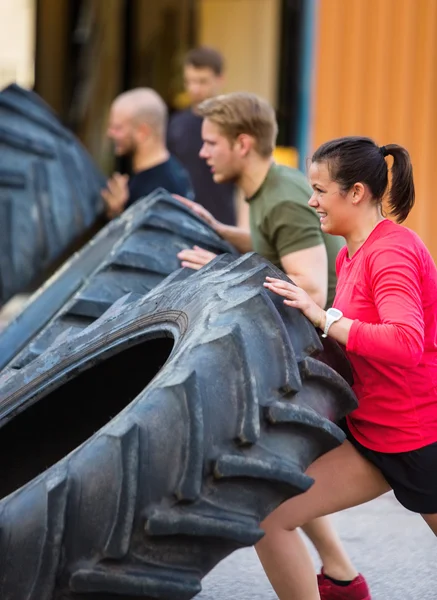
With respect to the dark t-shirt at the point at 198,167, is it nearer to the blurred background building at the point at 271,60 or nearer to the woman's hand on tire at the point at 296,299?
the blurred background building at the point at 271,60

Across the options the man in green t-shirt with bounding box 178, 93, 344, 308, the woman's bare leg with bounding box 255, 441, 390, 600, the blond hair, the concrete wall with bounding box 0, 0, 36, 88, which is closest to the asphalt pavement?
the woman's bare leg with bounding box 255, 441, 390, 600

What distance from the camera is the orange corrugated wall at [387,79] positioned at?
6680 millimetres

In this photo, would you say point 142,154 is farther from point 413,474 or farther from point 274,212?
point 413,474

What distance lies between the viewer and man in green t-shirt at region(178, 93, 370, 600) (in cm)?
346

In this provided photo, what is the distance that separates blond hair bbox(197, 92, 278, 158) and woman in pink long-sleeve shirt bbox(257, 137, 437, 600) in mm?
1122

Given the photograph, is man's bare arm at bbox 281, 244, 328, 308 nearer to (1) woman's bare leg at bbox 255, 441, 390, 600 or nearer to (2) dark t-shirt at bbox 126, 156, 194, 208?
(1) woman's bare leg at bbox 255, 441, 390, 600

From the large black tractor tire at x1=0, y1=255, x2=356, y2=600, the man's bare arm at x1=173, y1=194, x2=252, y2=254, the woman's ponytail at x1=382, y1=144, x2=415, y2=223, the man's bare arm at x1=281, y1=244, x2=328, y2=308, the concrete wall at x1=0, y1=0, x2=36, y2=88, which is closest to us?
the large black tractor tire at x1=0, y1=255, x2=356, y2=600

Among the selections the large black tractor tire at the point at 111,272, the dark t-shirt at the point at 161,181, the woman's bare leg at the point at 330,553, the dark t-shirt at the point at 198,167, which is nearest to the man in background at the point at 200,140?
the dark t-shirt at the point at 198,167

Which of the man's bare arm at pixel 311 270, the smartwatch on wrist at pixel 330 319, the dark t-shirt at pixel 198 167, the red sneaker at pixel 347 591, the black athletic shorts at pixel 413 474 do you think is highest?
the smartwatch on wrist at pixel 330 319

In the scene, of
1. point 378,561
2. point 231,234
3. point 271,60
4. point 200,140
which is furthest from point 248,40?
point 378,561

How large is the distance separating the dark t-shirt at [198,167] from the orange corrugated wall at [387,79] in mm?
784

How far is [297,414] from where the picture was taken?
8.15ft

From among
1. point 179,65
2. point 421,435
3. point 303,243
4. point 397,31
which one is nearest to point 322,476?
point 421,435

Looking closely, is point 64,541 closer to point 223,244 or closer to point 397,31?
point 223,244
